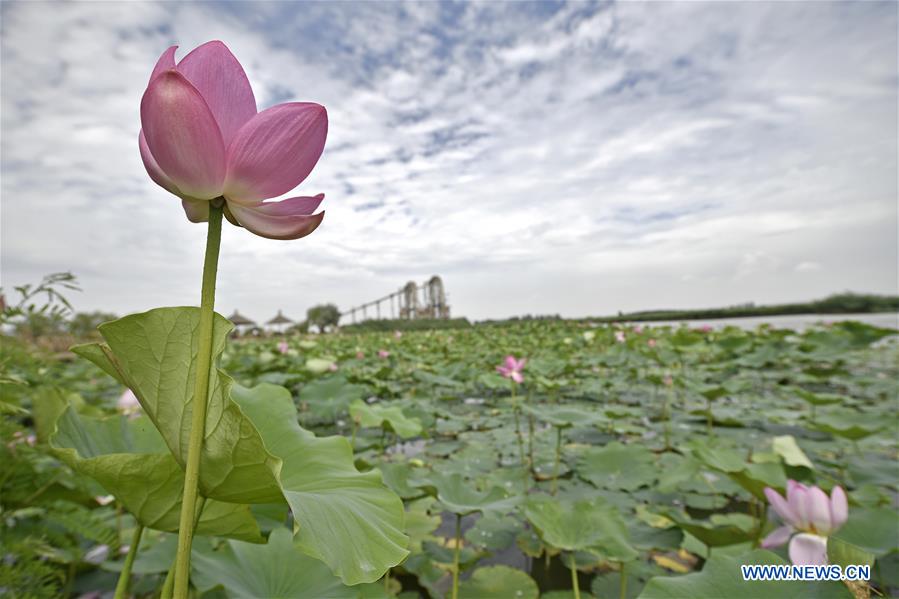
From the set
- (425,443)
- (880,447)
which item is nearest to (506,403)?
(425,443)

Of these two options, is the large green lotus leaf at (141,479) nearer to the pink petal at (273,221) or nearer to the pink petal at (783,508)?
the pink petal at (273,221)

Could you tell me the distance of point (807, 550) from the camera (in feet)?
3.00

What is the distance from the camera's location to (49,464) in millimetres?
1150

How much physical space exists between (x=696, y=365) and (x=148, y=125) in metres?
6.09

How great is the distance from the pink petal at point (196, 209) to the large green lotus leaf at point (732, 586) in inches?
31.2

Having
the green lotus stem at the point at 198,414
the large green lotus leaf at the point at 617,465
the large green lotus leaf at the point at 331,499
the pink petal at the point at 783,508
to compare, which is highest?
the green lotus stem at the point at 198,414

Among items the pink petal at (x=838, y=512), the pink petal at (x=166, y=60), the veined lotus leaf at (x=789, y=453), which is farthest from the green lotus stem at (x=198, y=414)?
the veined lotus leaf at (x=789, y=453)

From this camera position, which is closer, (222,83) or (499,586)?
(222,83)

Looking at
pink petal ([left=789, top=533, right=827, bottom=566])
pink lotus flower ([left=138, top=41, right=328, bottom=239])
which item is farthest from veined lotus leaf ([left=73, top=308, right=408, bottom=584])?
pink petal ([left=789, top=533, right=827, bottom=566])

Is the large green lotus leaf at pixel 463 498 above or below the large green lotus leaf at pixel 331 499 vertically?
below

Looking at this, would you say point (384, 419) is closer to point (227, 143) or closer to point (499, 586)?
point (499, 586)

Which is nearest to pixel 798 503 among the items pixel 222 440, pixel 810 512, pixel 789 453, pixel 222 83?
pixel 810 512

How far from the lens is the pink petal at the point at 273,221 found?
1.38ft

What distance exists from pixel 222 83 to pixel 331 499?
1.50 feet
